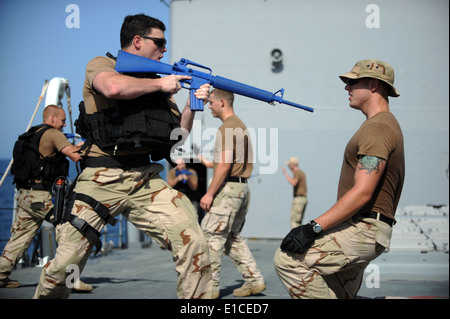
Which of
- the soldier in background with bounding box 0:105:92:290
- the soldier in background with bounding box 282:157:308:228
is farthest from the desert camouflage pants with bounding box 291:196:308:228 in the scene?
the soldier in background with bounding box 0:105:92:290

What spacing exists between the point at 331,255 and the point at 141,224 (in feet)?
3.98

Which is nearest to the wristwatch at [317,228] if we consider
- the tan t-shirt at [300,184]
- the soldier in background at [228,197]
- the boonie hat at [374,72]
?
the boonie hat at [374,72]

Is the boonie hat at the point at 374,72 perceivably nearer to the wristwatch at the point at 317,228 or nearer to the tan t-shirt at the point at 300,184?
the wristwatch at the point at 317,228

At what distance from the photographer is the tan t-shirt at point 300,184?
37.1ft

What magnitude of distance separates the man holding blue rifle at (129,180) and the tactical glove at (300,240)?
0.58 metres

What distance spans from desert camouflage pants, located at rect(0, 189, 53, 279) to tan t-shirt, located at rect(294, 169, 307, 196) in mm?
6519

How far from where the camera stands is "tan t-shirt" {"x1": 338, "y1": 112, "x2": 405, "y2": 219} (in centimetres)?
298

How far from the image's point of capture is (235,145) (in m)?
5.34

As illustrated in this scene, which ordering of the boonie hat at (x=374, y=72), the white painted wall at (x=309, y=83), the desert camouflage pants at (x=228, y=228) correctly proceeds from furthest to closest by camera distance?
the white painted wall at (x=309, y=83) < the desert camouflage pants at (x=228, y=228) < the boonie hat at (x=374, y=72)

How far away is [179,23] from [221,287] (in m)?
8.34

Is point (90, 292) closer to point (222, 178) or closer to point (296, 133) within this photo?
point (222, 178)

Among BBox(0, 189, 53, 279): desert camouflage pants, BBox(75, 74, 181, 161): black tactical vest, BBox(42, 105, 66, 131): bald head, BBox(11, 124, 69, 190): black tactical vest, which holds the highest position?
BBox(42, 105, 66, 131): bald head

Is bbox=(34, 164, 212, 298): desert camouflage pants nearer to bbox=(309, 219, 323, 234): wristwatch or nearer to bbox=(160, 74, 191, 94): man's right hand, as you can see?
bbox=(160, 74, 191, 94): man's right hand

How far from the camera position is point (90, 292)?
5512 millimetres
